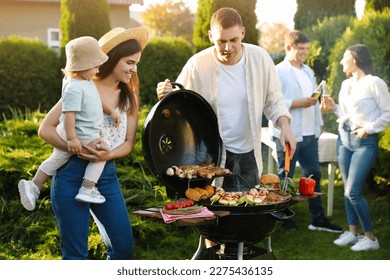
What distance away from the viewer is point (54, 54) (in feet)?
27.9

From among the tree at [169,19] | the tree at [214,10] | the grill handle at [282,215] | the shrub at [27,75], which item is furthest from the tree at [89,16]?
the tree at [169,19]

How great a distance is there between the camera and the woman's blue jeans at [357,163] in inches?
164

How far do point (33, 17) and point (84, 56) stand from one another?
6.03 m

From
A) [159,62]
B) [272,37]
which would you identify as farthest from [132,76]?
[272,37]

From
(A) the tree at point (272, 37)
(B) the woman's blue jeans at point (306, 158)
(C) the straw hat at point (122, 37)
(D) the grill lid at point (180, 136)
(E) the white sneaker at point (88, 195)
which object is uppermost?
(A) the tree at point (272, 37)

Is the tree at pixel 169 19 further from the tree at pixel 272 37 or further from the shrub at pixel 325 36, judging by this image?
the shrub at pixel 325 36

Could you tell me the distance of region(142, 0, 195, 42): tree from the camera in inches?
728

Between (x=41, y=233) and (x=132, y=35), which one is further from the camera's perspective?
(x=41, y=233)

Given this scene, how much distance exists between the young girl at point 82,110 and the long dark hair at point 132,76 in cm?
10
